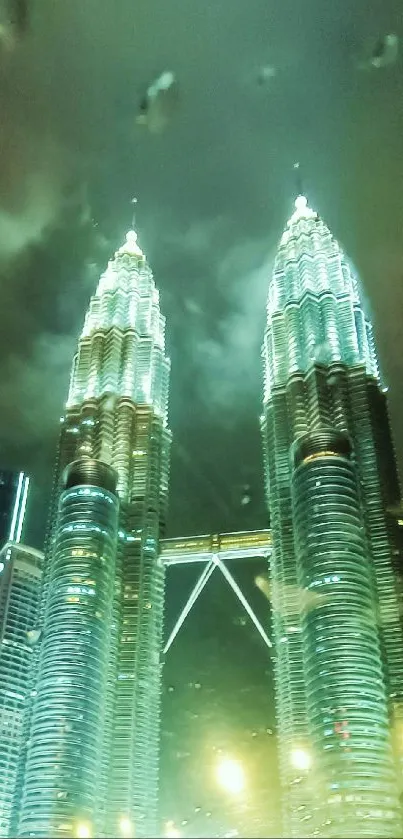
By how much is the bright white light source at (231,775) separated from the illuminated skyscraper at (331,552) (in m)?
2.35

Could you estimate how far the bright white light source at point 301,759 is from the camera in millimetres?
34938

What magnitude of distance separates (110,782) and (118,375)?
26.6 meters

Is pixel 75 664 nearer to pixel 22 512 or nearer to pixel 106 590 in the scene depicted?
pixel 106 590

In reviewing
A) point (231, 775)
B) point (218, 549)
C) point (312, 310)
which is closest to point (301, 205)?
point (312, 310)

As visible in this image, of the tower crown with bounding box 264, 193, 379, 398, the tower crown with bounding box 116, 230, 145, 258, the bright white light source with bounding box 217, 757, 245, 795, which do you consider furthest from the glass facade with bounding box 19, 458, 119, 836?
the tower crown with bounding box 116, 230, 145, 258

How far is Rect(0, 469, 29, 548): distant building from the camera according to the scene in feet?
237

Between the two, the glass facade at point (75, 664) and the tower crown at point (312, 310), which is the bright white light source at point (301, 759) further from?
the tower crown at point (312, 310)

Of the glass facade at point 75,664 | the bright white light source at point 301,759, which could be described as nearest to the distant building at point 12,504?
the glass facade at point 75,664

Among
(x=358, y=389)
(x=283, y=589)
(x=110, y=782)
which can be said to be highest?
(x=358, y=389)

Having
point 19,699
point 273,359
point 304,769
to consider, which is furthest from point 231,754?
point 273,359

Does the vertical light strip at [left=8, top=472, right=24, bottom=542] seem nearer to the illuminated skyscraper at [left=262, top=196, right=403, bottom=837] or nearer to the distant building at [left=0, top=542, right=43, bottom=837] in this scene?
the distant building at [left=0, top=542, right=43, bottom=837]

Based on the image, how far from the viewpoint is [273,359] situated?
54.3 metres

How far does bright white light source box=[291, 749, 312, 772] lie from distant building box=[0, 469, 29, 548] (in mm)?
40582

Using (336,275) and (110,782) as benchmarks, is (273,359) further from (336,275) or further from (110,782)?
(110,782)
